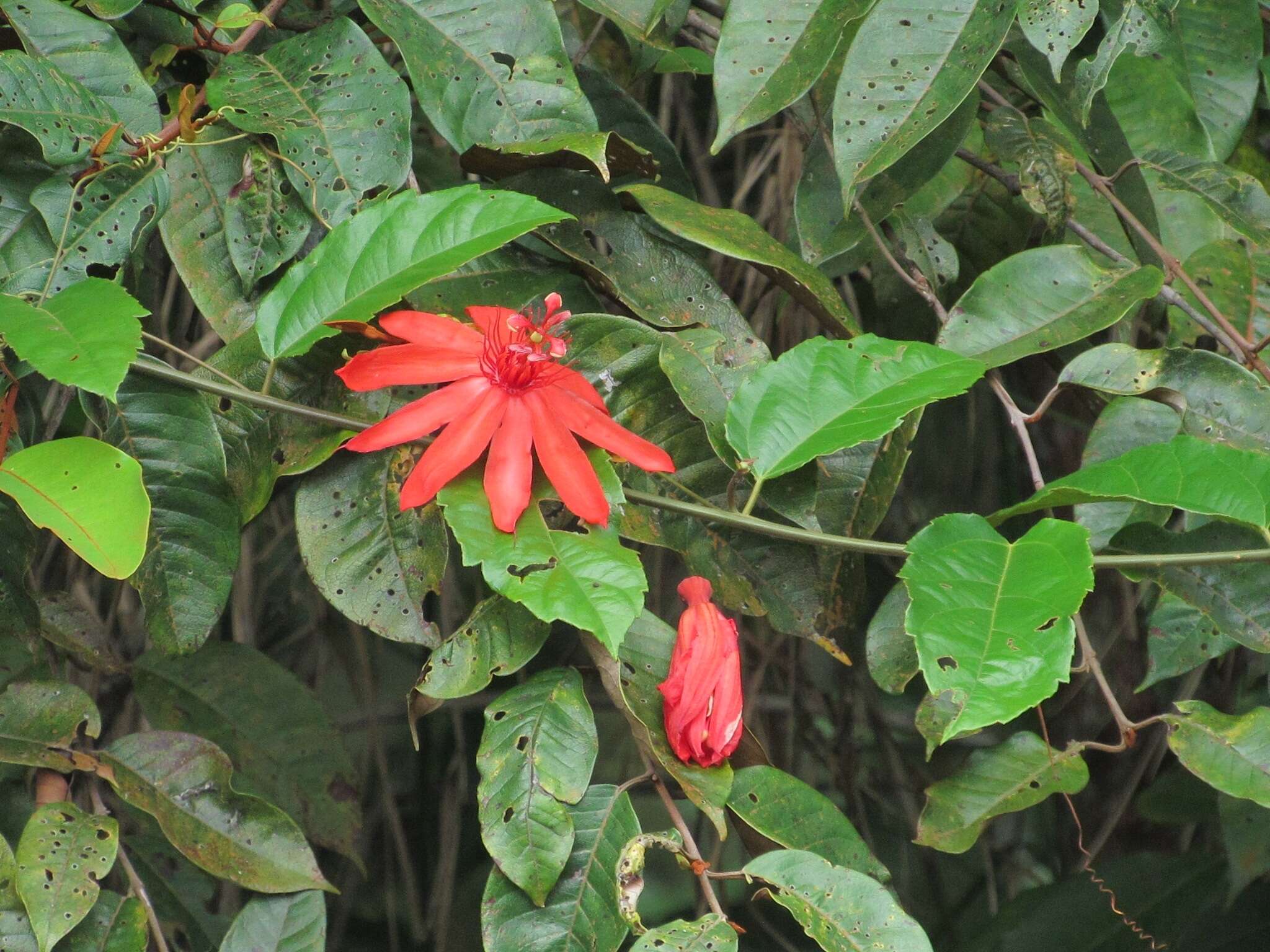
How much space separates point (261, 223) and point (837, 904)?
518mm

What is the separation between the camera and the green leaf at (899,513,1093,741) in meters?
0.51

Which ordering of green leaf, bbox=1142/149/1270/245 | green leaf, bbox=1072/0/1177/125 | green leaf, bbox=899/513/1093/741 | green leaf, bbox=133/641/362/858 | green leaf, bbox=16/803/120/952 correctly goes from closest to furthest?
green leaf, bbox=899/513/1093/741
green leaf, bbox=16/803/120/952
green leaf, bbox=1072/0/1177/125
green leaf, bbox=1142/149/1270/245
green leaf, bbox=133/641/362/858

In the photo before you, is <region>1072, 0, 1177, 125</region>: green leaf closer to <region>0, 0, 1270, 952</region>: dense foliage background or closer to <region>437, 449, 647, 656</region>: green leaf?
<region>0, 0, 1270, 952</region>: dense foliage background

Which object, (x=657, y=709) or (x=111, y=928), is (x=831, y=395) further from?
(x=111, y=928)

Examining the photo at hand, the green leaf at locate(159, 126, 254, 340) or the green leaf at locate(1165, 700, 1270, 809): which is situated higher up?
the green leaf at locate(159, 126, 254, 340)

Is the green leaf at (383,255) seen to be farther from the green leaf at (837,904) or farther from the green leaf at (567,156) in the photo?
the green leaf at (837,904)

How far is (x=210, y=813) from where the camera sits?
697 mm

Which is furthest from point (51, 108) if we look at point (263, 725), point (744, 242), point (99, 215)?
point (263, 725)

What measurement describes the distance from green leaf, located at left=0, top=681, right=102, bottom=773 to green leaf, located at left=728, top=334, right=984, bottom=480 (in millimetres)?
444

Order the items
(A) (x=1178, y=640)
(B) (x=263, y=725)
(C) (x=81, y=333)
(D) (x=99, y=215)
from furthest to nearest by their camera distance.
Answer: (B) (x=263, y=725) < (A) (x=1178, y=640) < (D) (x=99, y=215) < (C) (x=81, y=333)

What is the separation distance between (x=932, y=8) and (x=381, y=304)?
15.9 inches

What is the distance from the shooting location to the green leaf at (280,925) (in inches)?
26.4

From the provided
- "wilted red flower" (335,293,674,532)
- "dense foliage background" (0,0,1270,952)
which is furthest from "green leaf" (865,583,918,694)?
"wilted red flower" (335,293,674,532)

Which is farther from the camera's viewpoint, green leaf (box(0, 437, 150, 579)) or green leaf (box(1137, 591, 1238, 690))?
green leaf (box(1137, 591, 1238, 690))
